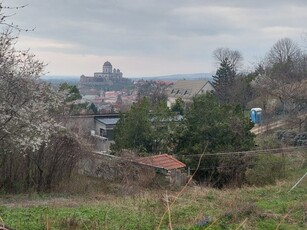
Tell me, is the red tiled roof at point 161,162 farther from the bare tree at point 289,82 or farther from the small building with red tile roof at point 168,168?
the bare tree at point 289,82

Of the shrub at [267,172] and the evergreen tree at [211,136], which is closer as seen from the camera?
the shrub at [267,172]

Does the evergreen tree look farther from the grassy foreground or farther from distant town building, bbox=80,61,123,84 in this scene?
distant town building, bbox=80,61,123,84

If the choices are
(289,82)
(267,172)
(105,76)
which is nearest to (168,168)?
(267,172)

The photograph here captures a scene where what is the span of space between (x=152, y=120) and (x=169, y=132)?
190cm

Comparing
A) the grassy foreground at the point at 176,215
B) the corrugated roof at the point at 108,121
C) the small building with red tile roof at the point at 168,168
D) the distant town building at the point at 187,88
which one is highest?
the distant town building at the point at 187,88

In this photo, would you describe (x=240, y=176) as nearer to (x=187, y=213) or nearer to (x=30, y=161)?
(x=30, y=161)

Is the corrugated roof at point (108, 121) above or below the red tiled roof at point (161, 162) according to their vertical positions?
above

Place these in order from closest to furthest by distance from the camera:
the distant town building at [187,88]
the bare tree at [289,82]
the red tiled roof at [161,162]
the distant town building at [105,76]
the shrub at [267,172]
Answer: the shrub at [267,172], the red tiled roof at [161,162], the bare tree at [289,82], the distant town building at [187,88], the distant town building at [105,76]

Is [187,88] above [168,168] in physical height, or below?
above

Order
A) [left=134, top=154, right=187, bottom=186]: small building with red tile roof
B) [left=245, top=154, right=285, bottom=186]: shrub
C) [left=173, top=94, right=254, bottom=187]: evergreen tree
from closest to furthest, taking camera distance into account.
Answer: [left=245, top=154, right=285, bottom=186]: shrub < [left=134, top=154, right=187, bottom=186]: small building with red tile roof < [left=173, top=94, right=254, bottom=187]: evergreen tree

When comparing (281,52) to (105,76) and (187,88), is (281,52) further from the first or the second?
(105,76)

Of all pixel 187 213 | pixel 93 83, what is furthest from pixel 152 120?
pixel 93 83

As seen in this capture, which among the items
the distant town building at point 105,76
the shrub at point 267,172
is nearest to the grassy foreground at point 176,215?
the shrub at point 267,172

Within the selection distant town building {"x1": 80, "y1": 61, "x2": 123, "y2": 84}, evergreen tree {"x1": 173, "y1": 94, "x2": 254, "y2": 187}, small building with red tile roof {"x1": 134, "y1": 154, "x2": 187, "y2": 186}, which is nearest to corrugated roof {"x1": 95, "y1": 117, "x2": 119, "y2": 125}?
evergreen tree {"x1": 173, "y1": 94, "x2": 254, "y2": 187}
